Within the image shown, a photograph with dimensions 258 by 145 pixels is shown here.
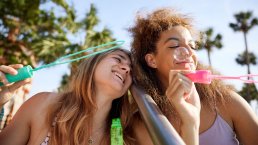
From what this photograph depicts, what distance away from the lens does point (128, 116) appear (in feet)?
7.97

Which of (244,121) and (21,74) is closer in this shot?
(21,74)

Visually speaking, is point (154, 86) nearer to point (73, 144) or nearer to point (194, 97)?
point (194, 97)

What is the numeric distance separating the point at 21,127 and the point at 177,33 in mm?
2051

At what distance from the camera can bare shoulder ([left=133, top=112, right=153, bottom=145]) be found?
2095 millimetres

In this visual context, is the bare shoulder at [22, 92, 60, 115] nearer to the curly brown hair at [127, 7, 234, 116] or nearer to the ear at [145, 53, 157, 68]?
the curly brown hair at [127, 7, 234, 116]

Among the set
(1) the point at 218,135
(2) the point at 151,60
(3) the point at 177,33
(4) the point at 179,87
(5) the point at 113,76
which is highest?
(3) the point at 177,33

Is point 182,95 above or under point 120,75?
under

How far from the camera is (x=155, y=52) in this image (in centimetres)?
230

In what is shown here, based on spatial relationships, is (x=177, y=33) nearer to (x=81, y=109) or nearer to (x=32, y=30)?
(x=81, y=109)

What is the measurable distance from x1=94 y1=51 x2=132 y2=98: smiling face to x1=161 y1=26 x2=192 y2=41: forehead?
0.61 meters

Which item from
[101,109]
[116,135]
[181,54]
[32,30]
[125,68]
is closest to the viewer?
[181,54]

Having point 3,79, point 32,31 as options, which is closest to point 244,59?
point 32,31

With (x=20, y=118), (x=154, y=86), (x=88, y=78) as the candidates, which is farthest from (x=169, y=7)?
(x=20, y=118)

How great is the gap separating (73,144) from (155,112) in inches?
50.4
